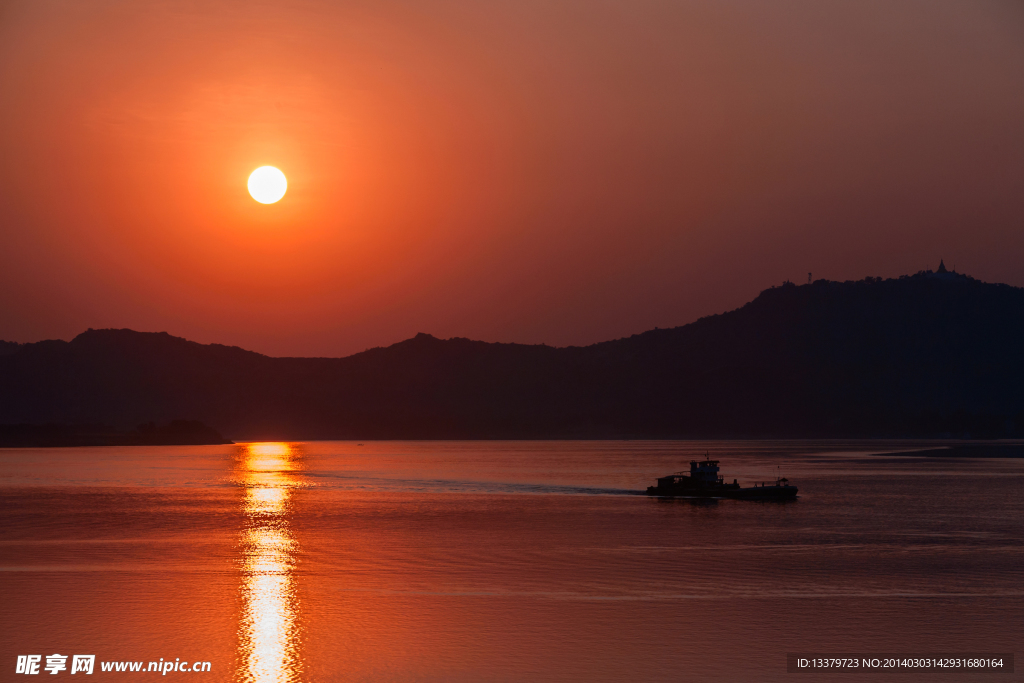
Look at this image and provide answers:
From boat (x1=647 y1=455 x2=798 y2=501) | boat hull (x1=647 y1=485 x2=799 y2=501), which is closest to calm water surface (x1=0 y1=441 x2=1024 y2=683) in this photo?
boat hull (x1=647 y1=485 x2=799 y2=501)

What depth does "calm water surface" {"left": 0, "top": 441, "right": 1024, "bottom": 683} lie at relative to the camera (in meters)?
35.9

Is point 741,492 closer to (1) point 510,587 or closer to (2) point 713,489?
(2) point 713,489

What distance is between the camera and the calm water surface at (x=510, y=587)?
35.9 m

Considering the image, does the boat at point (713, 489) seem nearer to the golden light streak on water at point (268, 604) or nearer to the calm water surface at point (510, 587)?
the calm water surface at point (510, 587)

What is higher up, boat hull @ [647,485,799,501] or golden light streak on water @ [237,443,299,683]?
boat hull @ [647,485,799,501]

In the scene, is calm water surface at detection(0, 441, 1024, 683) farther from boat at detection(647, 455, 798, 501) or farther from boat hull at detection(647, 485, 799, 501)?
boat at detection(647, 455, 798, 501)

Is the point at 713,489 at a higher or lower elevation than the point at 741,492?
higher

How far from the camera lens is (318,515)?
94062 mm

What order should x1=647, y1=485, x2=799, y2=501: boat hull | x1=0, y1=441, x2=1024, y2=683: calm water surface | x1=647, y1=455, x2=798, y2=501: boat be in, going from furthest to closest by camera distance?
x1=647, y1=455, x2=798, y2=501: boat
x1=647, y1=485, x2=799, y2=501: boat hull
x1=0, y1=441, x2=1024, y2=683: calm water surface

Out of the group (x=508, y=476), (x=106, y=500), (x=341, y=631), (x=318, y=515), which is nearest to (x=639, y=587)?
(x=341, y=631)

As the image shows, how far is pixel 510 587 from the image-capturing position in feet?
162

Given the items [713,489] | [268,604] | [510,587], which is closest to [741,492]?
[713,489]

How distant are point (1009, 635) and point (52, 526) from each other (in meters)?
72.8

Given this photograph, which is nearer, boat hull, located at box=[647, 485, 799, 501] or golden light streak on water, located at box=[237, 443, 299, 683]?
golden light streak on water, located at box=[237, 443, 299, 683]
